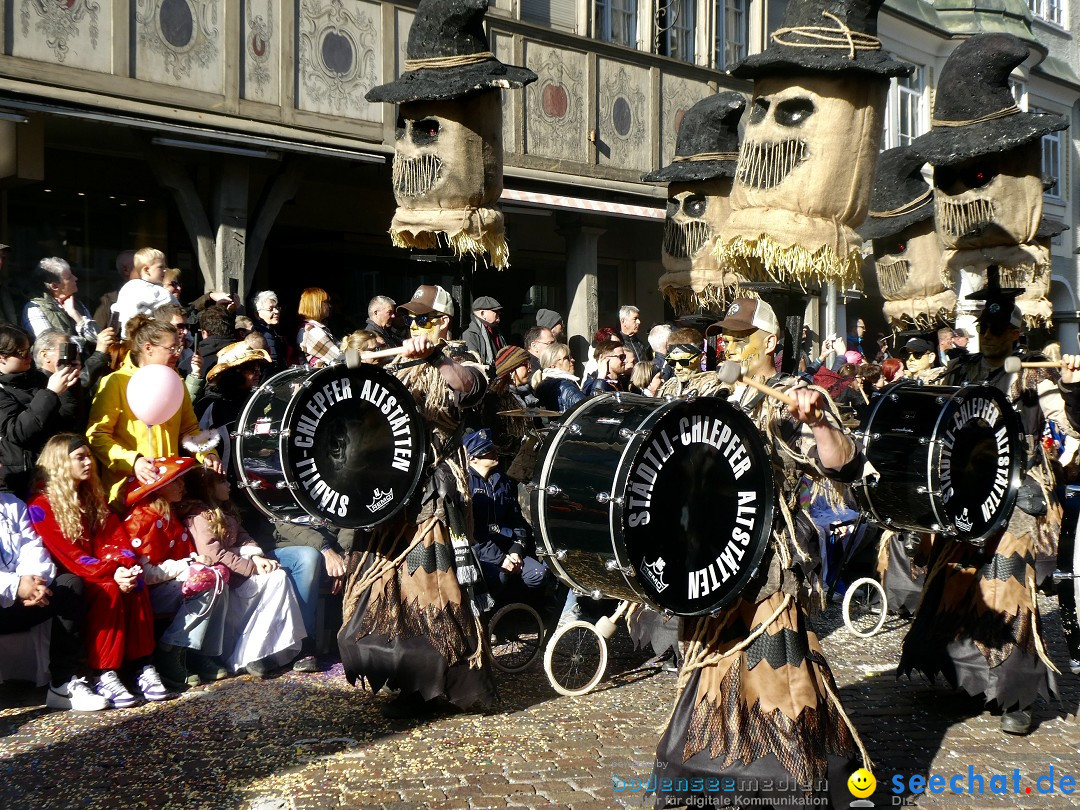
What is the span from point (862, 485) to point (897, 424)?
315mm

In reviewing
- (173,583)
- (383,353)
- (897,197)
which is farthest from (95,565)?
(897,197)

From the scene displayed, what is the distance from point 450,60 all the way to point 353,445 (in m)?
2.36

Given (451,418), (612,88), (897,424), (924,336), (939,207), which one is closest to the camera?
(897,424)

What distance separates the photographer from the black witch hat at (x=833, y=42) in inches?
218

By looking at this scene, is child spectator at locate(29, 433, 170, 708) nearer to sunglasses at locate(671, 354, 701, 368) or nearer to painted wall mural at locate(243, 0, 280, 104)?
sunglasses at locate(671, 354, 701, 368)

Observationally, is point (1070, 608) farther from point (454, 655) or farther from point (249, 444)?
point (249, 444)

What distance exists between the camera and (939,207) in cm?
746

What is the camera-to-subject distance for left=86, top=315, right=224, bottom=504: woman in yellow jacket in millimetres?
6410

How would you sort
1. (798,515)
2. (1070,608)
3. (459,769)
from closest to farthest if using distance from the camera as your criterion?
(798,515) < (459,769) < (1070,608)

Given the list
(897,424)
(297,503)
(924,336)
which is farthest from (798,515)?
(924,336)

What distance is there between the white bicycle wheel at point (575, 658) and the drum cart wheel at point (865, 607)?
1956 mm

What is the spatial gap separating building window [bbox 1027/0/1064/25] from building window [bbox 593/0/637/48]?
44.9ft

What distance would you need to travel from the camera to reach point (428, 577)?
5.59 m

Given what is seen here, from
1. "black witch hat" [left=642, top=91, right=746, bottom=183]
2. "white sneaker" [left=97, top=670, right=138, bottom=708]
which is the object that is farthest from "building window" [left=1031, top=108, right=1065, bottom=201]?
"white sneaker" [left=97, top=670, right=138, bottom=708]
